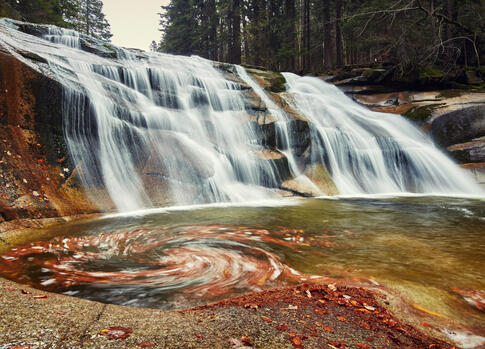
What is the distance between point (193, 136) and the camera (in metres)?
9.27

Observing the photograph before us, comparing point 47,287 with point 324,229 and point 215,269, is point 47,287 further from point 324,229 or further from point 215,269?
point 324,229

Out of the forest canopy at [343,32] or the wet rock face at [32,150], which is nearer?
the wet rock face at [32,150]

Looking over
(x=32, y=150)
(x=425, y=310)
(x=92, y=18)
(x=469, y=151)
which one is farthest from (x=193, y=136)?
(x=92, y=18)

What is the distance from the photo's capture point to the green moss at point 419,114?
12.6 metres

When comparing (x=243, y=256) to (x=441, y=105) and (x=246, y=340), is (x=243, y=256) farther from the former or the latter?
(x=441, y=105)

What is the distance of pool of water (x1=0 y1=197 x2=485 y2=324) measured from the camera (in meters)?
2.59

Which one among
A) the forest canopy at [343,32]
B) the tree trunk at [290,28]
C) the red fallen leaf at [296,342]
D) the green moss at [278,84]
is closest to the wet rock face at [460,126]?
the forest canopy at [343,32]

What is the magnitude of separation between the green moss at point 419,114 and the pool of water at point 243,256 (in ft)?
26.1

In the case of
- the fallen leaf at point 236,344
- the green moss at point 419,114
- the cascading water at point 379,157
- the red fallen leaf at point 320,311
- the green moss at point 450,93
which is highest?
the green moss at point 450,93

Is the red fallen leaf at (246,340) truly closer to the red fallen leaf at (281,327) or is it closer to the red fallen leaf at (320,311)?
the red fallen leaf at (281,327)

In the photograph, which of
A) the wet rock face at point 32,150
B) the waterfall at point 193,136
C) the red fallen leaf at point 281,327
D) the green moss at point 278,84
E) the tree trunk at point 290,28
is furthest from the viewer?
the tree trunk at point 290,28

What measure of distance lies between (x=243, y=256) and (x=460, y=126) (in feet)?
41.5

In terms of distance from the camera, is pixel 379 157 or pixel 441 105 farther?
pixel 441 105

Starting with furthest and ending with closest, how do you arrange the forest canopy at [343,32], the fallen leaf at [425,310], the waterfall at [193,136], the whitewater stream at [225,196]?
the forest canopy at [343,32], the waterfall at [193,136], the whitewater stream at [225,196], the fallen leaf at [425,310]
